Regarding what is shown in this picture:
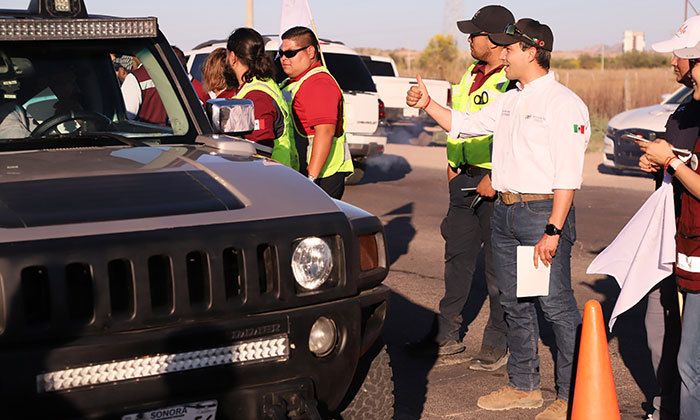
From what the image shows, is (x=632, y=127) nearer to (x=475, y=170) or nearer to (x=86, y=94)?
(x=475, y=170)

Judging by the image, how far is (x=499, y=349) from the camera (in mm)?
5719

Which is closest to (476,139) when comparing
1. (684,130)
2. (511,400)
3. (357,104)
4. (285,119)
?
(285,119)

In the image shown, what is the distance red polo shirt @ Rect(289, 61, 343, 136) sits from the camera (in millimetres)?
6027

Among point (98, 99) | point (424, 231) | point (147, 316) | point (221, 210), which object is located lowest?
point (424, 231)

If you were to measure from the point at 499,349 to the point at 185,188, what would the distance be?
9.71 feet

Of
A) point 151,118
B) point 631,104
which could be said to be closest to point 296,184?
point 151,118

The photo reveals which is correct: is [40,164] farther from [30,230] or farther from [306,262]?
[306,262]

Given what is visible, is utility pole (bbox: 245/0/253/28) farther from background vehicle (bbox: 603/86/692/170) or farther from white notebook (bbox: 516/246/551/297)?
white notebook (bbox: 516/246/551/297)

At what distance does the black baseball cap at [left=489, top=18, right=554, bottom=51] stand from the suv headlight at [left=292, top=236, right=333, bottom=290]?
1.86m

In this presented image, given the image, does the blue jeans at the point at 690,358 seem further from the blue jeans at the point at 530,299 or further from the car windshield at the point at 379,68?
the car windshield at the point at 379,68

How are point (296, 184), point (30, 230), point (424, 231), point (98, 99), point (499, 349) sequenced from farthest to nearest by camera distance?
point (424, 231), point (499, 349), point (98, 99), point (296, 184), point (30, 230)

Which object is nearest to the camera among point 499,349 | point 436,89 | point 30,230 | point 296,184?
point 30,230

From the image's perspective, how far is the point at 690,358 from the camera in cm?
407

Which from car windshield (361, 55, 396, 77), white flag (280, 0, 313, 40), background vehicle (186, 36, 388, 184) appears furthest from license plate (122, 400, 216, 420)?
car windshield (361, 55, 396, 77)
